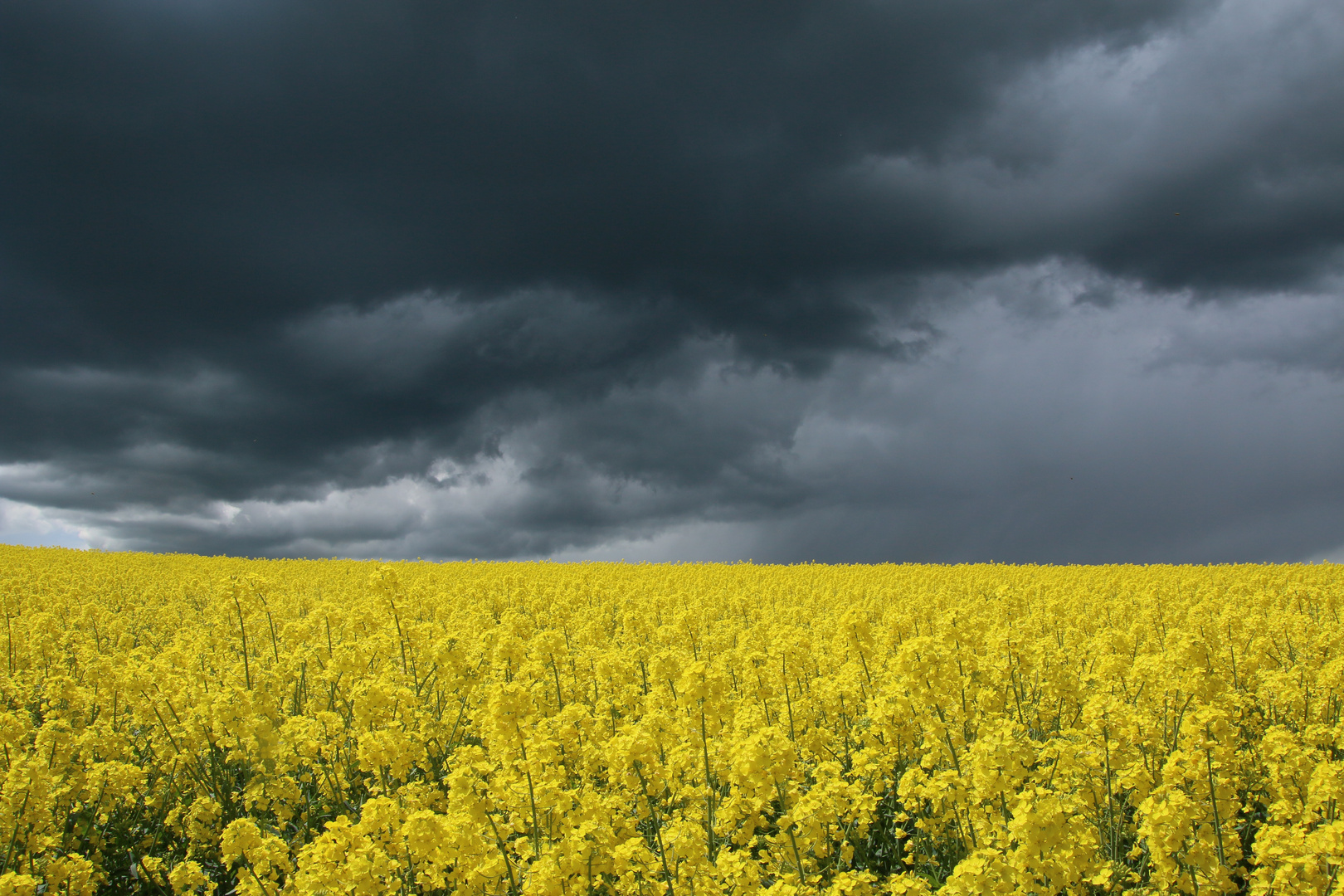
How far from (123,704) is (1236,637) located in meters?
17.6

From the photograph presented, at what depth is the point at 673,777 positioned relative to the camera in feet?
20.7

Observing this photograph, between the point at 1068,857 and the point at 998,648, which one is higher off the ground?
the point at 998,648

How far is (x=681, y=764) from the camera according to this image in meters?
6.14

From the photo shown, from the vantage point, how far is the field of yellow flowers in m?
4.90

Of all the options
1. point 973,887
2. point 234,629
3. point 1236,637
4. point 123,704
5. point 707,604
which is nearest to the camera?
point 973,887

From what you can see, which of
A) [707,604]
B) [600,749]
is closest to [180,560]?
[707,604]

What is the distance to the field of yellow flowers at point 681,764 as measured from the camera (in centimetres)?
490

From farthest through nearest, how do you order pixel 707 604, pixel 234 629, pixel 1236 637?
pixel 707 604
pixel 234 629
pixel 1236 637

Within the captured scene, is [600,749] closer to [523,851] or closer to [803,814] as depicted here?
[523,851]

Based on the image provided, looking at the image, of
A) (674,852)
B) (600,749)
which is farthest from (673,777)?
(674,852)

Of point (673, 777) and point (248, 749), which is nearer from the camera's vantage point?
point (673, 777)

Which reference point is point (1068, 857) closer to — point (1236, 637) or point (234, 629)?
point (1236, 637)

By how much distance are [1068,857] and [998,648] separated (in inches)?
141

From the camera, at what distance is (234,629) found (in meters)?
14.7
